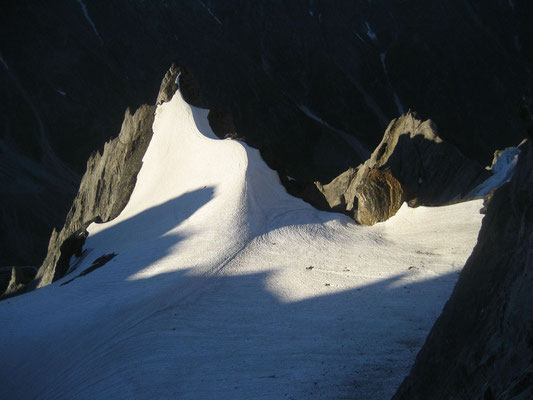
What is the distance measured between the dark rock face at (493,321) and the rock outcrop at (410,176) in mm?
7123

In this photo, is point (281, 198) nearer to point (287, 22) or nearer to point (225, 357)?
point (225, 357)

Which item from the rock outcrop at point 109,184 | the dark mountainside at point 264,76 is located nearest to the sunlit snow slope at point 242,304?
the rock outcrop at point 109,184

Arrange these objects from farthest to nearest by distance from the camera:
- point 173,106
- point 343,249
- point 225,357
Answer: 1. point 173,106
2. point 343,249
3. point 225,357

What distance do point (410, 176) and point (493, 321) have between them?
11.1 metres

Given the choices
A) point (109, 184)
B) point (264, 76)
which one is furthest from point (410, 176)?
point (264, 76)

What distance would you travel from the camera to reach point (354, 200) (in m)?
13.5

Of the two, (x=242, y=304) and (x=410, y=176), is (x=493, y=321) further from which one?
(x=410, y=176)

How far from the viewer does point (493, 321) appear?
11.1 feet

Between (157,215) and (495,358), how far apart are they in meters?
10.9

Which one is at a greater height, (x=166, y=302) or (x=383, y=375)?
(x=166, y=302)

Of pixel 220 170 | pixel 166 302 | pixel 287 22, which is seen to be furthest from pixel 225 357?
pixel 287 22

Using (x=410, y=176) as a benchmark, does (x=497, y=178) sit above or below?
below

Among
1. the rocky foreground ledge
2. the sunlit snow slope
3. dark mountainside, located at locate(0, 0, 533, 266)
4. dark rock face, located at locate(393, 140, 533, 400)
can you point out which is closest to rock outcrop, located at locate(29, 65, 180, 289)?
the rocky foreground ledge

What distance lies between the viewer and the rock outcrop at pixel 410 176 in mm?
11477
